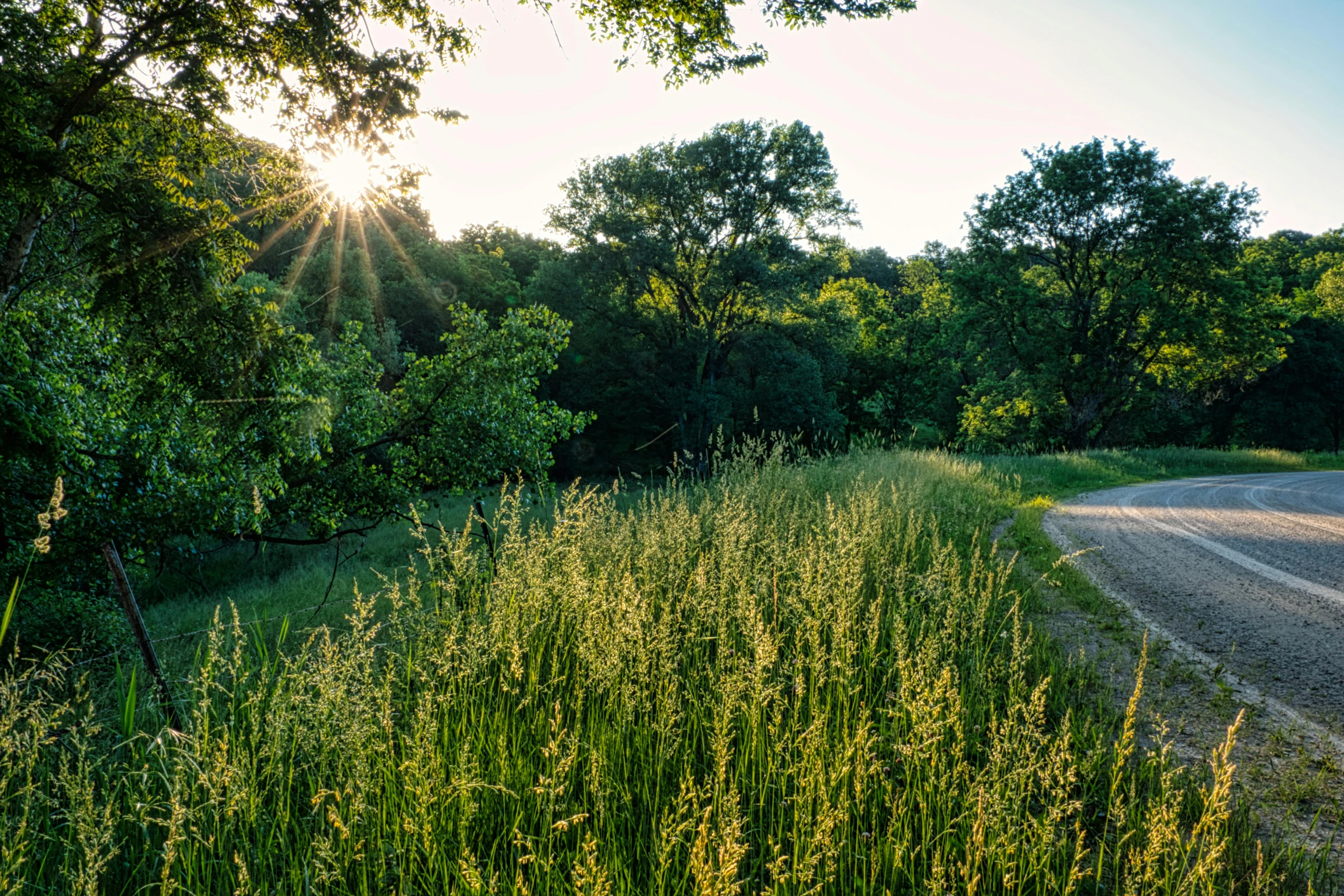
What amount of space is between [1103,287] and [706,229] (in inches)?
680

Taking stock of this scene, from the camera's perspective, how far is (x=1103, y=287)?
25344mm

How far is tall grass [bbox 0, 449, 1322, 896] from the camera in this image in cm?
199

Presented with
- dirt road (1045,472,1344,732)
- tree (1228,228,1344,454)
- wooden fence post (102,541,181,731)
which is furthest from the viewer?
tree (1228,228,1344,454)

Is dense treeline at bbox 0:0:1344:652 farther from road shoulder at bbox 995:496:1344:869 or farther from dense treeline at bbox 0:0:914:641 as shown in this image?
road shoulder at bbox 995:496:1344:869

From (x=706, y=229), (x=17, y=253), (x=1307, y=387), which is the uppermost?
(x=706, y=229)

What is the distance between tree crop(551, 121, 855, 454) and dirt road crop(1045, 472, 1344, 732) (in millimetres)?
16137

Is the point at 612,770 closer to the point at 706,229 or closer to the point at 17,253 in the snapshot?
the point at 17,253

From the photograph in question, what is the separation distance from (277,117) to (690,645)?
6.28 meters

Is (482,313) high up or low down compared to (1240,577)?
up

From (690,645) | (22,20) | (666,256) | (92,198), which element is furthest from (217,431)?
(666,256)

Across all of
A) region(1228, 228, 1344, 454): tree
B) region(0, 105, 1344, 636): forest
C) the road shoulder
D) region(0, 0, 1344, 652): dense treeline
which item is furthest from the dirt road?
region(1228, 228, 1344, 454): tree

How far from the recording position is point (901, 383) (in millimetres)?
40688

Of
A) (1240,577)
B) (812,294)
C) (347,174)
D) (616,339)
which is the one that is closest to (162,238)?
(347,174)

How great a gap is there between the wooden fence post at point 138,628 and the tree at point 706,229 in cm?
2191
